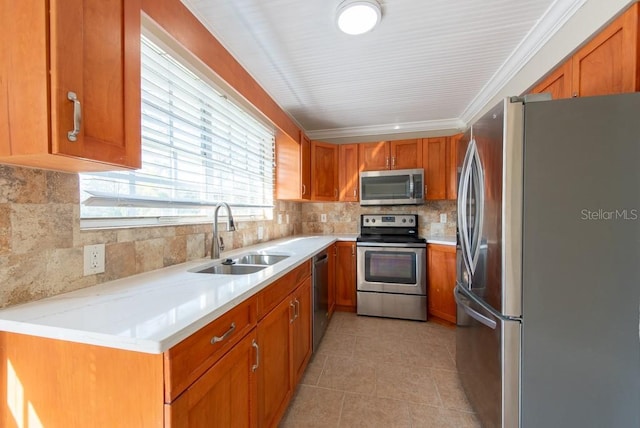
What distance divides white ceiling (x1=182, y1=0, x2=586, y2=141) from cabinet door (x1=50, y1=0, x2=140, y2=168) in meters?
0.71

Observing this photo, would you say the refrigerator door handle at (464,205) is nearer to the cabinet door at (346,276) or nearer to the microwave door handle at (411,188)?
the microwave door handle at (411,188)

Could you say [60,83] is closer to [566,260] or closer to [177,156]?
[177,156]

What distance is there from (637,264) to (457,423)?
1.23 metres

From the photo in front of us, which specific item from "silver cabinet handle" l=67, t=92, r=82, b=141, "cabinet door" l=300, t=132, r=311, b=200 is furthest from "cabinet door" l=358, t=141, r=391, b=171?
"silver cabinet handle" l=67, t=92, r=82, b=141

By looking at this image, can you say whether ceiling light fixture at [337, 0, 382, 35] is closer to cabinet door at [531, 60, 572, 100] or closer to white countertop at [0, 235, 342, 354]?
cabinet door at [531, 60, 572, 100]

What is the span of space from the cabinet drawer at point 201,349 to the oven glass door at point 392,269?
2150 millimetres

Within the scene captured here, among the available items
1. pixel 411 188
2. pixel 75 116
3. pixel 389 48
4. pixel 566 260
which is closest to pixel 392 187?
pixel 411 188

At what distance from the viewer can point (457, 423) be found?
154 centimetres

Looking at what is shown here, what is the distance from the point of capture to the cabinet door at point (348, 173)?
11.5 feet

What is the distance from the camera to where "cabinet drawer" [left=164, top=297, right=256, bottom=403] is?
70 cm

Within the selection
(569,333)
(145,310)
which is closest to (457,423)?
(569,333)

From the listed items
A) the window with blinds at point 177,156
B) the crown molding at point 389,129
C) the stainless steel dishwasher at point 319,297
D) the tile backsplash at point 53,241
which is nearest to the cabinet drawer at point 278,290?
the stainless steel dishwasher at point 319,297

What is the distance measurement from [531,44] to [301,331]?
2544 mm

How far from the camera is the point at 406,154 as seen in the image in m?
3.34
